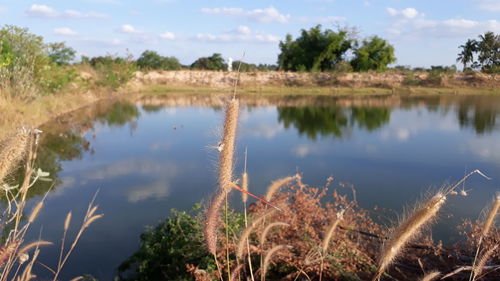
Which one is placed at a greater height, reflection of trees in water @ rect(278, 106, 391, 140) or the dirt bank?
the dirt bank

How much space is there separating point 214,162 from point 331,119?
11.6 metres

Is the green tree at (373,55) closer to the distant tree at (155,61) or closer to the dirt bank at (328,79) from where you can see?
the dirt bank at (328,79)

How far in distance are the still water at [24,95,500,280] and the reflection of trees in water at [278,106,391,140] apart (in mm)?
52

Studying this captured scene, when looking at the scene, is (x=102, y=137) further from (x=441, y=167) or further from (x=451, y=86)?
(x=451, y=86)

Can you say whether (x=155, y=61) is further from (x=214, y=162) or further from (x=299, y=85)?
(x=214, y=162)

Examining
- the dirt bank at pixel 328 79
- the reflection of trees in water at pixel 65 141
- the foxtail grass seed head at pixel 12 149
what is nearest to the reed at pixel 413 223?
the foxtail grass seed head at pixel 12 149

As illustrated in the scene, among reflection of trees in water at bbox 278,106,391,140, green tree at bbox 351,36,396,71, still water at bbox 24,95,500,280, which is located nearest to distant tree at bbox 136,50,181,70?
green tree at bbox 351,36,396,71

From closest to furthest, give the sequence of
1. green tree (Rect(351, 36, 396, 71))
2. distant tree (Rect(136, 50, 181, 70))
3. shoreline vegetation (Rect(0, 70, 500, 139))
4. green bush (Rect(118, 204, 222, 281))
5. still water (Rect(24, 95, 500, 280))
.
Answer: green bush (Rect(118, 204, 222, 281)), still water (Rect(24, 95, 500, 280)), shoreline vegetation (Rect(0, 70, 500, 139)), green tree (Rect(351, 36, 396, 71)), distant tree (Rect(136, 50, 181, 70))

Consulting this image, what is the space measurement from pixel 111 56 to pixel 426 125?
1873cm

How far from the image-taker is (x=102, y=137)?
963 centimetres

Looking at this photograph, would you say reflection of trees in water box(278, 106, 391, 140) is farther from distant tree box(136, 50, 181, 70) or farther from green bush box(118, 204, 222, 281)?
distant tree box(136, 50, 181, 70)

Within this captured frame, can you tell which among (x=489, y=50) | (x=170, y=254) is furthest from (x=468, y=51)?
(x=170, y=254)

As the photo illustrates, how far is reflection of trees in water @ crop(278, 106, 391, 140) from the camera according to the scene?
35.1ft

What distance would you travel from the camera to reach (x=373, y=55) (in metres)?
31.0
